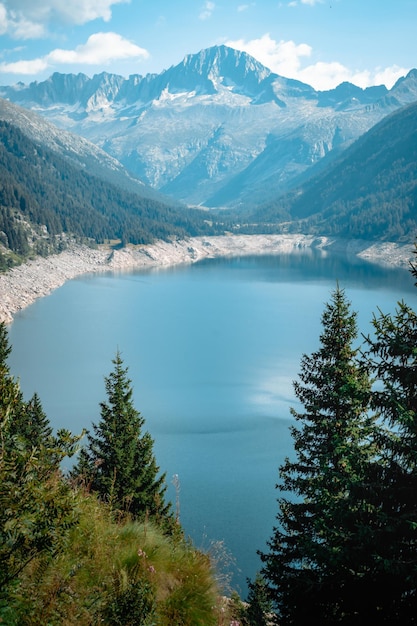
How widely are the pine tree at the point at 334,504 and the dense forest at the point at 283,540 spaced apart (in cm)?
3

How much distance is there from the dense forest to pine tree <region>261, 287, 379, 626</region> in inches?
1.2

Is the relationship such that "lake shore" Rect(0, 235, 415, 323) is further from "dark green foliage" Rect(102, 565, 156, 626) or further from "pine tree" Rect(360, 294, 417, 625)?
"dark green foliage" Rect(102, 565, 156, 626)

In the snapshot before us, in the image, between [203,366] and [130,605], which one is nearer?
[130,605]

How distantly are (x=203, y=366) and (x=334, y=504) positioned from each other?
2224 inches

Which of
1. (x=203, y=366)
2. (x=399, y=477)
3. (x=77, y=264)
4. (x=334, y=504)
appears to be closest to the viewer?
(x=399, y=477)

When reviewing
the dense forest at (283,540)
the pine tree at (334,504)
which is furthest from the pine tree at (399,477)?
the pine tree at (334,504)

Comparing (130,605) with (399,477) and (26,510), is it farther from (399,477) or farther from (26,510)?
(399,477)

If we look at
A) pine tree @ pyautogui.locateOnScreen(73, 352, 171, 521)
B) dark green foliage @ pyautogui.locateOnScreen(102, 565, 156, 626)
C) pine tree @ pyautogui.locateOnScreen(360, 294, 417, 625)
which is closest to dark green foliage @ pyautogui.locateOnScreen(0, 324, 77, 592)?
dark green foliage @ pyautogui.locateOnScreen(102, 565, 156, 626)

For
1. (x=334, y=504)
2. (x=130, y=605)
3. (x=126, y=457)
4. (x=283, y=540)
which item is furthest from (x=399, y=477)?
(x=126, y=457)

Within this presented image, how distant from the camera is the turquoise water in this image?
33938 millimetres

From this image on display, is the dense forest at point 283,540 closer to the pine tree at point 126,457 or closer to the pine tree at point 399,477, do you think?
→ the pine tree at point 399,477

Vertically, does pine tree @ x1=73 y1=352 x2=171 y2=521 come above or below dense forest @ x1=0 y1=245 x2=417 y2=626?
below

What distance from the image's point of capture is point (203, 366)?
6531 cm

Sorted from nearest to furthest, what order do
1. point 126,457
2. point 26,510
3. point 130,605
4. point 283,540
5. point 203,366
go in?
1. point 26,510
2. point 130,605
3. point 283,540
4. point 126,457
5. point 203,366
